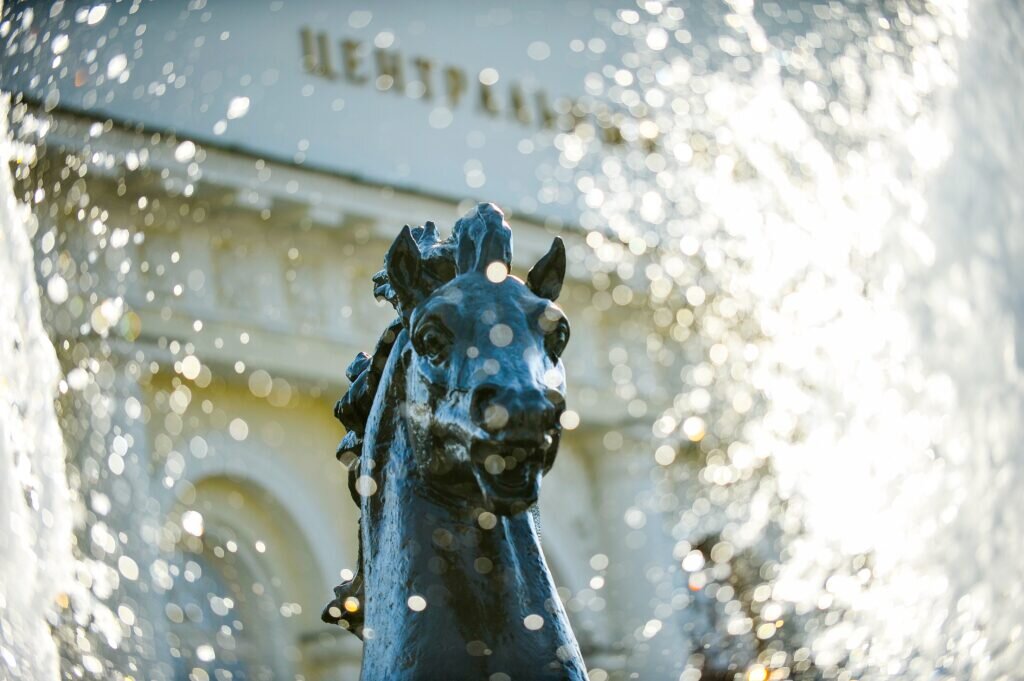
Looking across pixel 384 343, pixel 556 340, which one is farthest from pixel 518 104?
pixel 556 340

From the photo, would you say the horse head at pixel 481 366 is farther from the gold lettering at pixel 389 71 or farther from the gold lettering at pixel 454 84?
the gold lettering at pixel 454 84

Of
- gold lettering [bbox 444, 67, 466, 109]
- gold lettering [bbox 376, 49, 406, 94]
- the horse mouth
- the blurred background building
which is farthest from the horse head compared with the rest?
gold lettering [bbox 444, 67, 466, 109]

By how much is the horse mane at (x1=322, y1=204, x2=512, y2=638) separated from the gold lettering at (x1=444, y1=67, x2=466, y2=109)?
6976 mm

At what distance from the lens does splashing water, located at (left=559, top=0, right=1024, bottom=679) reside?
3.75m

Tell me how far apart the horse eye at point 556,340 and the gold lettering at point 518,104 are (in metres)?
7.39

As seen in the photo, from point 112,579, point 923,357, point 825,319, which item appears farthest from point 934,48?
point 112,579

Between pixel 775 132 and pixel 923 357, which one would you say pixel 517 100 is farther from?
pixel 923 357

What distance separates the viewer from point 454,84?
8.20 meters

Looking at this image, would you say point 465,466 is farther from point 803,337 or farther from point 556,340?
Result: point 803,337

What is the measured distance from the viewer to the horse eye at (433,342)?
3.51 ft

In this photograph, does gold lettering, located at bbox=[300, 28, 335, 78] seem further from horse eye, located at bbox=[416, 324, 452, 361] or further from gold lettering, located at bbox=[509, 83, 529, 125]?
horse eye, located at bbox=[416, 324, 452, 361]

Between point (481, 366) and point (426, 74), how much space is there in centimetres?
720

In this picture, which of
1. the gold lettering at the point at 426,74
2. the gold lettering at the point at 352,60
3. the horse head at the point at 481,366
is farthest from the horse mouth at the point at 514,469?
the gold lettering at the point at 426,74

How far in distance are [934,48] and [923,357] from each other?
88cm
